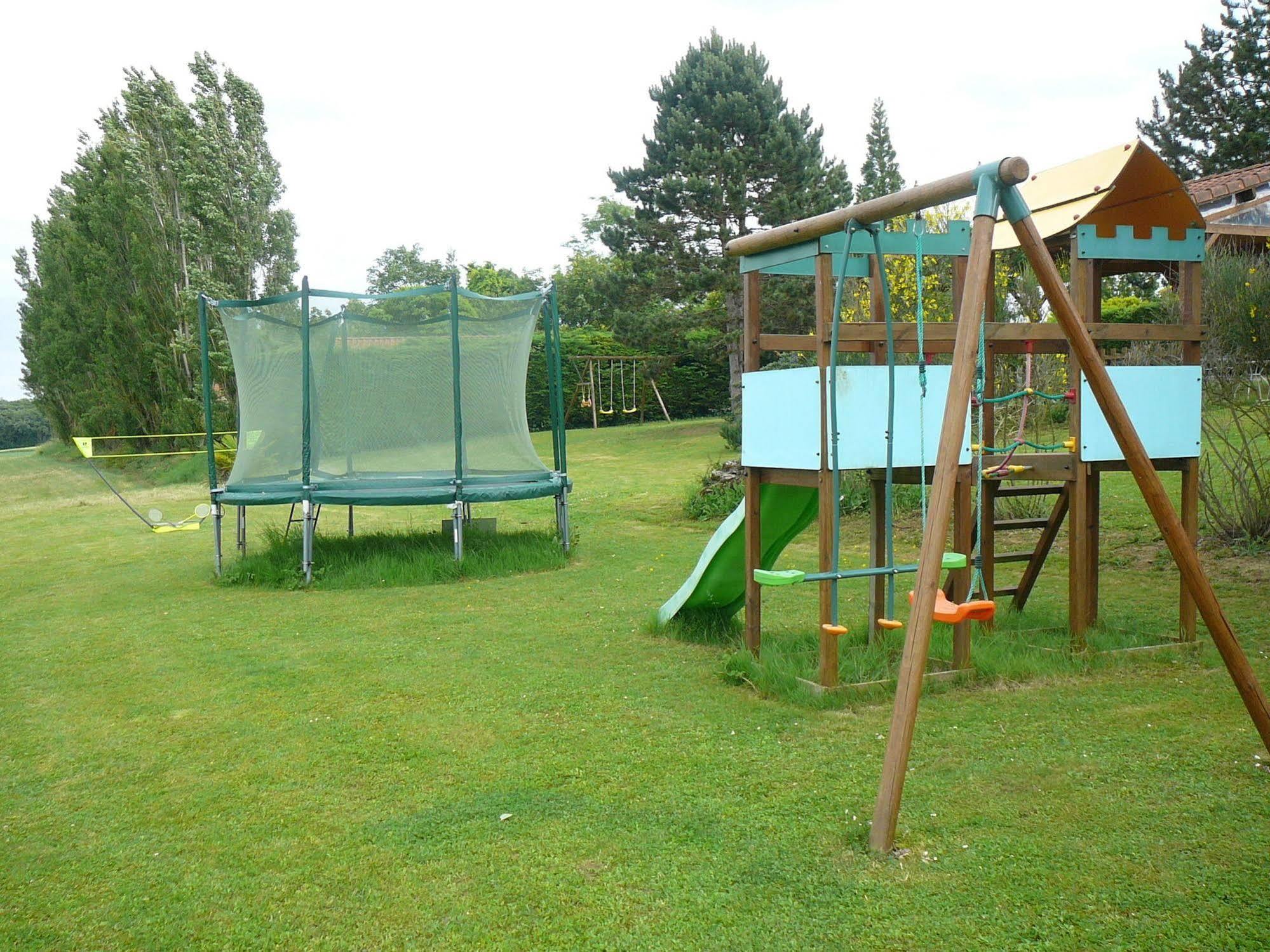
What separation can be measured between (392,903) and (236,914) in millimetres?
413

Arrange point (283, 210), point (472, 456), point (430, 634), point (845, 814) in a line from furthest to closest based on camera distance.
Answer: point (283, 210), point (472, 456), point (430, 634), point (845, 814)

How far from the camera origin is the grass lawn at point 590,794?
2.58m

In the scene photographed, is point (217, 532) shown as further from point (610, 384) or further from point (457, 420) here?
point (610, 384)

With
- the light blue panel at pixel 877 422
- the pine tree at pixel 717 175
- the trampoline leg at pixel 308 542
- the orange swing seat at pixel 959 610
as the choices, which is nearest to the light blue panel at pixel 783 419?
the light blue panel at pixel 877 422

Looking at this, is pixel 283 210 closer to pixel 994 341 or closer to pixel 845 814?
pixel 994 341

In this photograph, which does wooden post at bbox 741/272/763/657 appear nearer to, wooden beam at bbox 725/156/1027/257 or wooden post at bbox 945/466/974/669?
wooden beam at bbox 725/156/1027/257

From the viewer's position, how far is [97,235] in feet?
79.4

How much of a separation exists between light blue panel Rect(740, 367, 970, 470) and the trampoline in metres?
4.09

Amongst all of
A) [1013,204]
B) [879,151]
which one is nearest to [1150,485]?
[1013,204]

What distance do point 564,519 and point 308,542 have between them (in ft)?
7.35

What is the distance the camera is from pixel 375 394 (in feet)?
29.1

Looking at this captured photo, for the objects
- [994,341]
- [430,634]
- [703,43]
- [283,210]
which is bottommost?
[430,634]

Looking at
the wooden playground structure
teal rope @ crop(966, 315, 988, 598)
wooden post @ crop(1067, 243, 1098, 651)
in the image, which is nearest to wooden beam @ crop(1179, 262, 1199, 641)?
wooden post @ crop(1067, 243, 1098, 651)

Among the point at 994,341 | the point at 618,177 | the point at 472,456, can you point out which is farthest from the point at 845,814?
the point at 618,177
